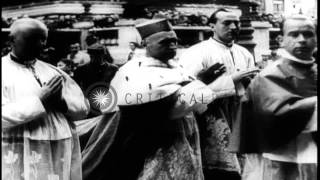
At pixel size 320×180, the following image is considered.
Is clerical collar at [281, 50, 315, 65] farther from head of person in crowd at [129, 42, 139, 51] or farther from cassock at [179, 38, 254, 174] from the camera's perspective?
head of person in crowd at [129, 42, 139, 51]

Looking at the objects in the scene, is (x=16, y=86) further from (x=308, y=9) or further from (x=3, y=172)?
(x=308, y=9)

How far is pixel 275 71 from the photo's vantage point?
3.91 metres

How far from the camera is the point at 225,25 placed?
5160mm

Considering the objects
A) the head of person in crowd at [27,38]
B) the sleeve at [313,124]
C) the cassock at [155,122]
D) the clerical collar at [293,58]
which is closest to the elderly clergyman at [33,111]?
the head of person in crowd at [27,38]

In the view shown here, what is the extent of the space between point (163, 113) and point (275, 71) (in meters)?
0.80

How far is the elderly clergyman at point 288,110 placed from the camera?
378 cm

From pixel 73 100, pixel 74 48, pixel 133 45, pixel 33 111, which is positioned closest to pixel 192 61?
pixel 133 45

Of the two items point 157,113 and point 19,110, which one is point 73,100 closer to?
point 19,110

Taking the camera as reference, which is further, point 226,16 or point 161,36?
point 226,16

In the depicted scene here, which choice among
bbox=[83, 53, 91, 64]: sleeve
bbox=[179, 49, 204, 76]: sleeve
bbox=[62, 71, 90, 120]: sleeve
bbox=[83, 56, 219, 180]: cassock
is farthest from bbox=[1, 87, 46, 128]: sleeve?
bbox=[179, 49, 204, 76]: sleeve

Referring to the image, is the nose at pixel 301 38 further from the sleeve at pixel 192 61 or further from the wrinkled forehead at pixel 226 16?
the wrinkled forehead at pixel 226 16

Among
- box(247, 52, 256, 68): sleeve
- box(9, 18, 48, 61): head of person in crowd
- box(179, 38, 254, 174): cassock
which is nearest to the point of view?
box(9, 18, 48, 61): head of person in crowd

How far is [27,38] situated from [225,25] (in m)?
1.67

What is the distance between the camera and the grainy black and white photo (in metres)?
3.89
